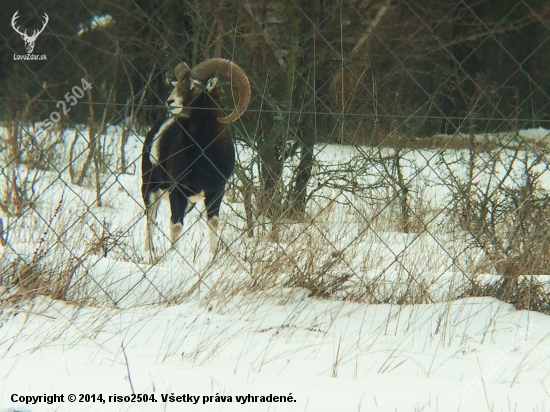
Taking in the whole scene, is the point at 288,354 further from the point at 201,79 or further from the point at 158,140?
the point at 158,140

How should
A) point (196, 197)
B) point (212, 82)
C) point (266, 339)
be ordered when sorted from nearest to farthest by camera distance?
point (266, 339) → point (212, 82) → point (196, 197)

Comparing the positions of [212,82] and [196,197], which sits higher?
[212,82]

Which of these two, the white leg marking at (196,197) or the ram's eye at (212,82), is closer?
the ram's eye at (212,82)

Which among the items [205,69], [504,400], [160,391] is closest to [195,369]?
[160,391]

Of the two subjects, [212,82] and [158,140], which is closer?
[212,82]

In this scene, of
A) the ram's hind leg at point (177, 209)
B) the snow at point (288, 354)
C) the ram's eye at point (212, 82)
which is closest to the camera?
the snow at point (288, 354)

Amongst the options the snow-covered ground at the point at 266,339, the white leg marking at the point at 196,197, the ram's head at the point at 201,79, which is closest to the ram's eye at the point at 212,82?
the ram's head at the point at 201,79

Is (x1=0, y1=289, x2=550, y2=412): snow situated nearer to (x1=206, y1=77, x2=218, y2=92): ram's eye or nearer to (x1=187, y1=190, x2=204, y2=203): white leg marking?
(x1=206, y1=77, x2=218, y2=92): ram's eye

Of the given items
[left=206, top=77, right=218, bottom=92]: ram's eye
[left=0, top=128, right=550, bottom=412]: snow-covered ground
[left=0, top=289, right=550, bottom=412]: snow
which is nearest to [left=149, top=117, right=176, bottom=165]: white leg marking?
[left=206, top=77, right=218, bottom=92]: ram's eye

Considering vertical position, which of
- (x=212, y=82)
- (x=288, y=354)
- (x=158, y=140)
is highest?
(x=212, y=82)

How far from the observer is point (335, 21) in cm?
593

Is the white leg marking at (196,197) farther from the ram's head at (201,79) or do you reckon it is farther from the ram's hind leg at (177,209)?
the ram's head at (201,79)

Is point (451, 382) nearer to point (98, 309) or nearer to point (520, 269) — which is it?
point (520, 269)

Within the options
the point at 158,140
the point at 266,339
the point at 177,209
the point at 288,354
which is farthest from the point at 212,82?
the point at 288,354
